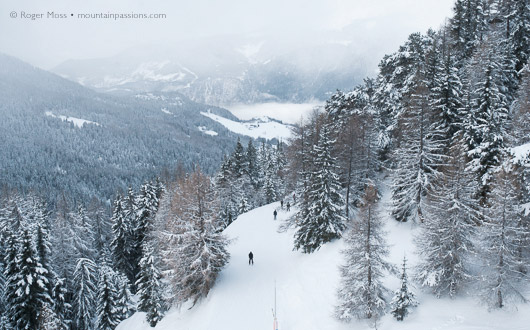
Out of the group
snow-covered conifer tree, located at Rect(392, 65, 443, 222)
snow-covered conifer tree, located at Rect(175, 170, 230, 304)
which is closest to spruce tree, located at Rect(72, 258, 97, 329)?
snow-covered conifer tree, located at Rect(175, 170, 230, 304)

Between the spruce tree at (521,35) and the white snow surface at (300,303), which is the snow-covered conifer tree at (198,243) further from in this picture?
the spruce tree at (521,35)

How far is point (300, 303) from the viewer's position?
72.5ft

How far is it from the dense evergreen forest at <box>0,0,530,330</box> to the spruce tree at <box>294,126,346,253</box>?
0.42 ft

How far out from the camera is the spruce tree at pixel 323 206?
87.7 feet

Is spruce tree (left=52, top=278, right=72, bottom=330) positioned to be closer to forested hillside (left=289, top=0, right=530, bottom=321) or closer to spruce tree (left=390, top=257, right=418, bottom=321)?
forested hillside (left=289, top=0, right=530, bottom=321)

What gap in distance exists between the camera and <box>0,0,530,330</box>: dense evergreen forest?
703 inches

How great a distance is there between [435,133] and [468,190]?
805 centimetres

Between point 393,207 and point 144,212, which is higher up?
point 393,207

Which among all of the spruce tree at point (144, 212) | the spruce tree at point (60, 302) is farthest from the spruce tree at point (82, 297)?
→ the spruce tree at point (144, 212)

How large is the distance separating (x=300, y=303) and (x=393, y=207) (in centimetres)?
1193

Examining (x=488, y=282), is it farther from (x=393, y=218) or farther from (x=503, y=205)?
(x=393, y=218)

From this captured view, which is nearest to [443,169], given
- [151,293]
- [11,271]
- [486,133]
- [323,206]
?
[486,133]

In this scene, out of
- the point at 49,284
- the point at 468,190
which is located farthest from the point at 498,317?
the point at 49,284

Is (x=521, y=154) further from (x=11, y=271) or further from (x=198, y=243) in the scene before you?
(x=11, y=271)
